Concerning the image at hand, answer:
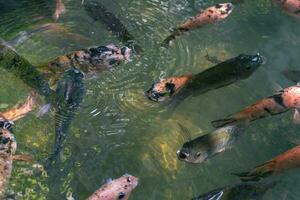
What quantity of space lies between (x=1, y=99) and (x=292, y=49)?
11.2 feet

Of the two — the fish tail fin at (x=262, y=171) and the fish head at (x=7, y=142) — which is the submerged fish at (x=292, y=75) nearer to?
the fish tail fin at (x=262, y=171)

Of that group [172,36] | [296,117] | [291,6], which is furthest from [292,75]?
[172,36]

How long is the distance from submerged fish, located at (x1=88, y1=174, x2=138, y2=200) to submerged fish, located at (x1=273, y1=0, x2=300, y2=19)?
9.34 ft

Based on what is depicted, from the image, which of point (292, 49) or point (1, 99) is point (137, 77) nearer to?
point (1, 99)

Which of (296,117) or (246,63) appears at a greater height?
(246,63)

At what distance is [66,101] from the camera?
437 cm

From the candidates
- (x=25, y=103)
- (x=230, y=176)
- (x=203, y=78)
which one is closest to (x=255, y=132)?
(x=230, y=176)

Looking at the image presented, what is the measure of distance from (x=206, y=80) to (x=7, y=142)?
179 centimetres

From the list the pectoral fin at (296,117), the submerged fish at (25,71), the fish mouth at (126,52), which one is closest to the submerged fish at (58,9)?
the submerged fish at (25,71)

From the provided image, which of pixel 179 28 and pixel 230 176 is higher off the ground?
pixel 179 28

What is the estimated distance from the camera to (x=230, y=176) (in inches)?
181

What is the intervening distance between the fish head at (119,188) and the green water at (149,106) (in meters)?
0.37

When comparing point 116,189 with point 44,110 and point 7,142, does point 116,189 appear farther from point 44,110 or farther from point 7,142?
point 44,110

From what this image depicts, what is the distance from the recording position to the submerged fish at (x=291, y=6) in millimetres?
5539
